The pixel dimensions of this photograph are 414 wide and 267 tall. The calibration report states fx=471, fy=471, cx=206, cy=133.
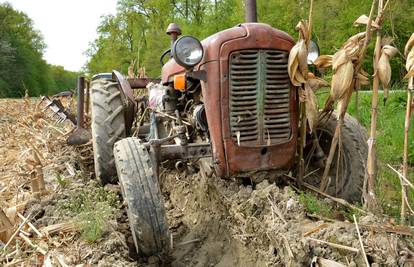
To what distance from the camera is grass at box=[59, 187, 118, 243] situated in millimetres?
2941

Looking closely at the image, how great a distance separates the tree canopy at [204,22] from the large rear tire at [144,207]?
149 cm

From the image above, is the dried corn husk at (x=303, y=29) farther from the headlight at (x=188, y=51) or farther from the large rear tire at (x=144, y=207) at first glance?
the large rear tire at (x=144, y=207)

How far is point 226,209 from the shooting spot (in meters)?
3.58

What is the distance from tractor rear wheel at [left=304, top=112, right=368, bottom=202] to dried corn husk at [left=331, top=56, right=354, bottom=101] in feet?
2.28

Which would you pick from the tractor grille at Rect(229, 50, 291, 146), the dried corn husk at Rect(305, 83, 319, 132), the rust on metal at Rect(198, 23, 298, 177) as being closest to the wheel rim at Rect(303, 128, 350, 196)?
the rust on metal at Rect(198, 23, 298, 177)

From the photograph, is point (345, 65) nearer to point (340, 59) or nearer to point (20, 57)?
point (340, 59)

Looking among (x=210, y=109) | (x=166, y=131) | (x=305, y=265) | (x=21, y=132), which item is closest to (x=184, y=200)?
(x=166, y=131)

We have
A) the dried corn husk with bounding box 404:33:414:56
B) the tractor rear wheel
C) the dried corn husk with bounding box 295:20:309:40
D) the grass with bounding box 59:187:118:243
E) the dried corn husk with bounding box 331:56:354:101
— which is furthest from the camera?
the tractor rear wheel

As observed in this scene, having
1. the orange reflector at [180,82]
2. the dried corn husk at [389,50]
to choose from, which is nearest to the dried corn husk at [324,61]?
the dried corn husk at [389,50]

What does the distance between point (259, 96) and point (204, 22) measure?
22345 millimetres

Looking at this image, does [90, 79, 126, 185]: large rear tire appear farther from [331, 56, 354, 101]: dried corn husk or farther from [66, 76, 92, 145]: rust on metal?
[331, 56, 354, 101]: dried corn husk

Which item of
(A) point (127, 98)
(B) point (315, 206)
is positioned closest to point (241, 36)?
(B) point (315, 206)

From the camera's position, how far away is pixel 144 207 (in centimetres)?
300

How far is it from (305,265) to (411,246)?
0.52 m
